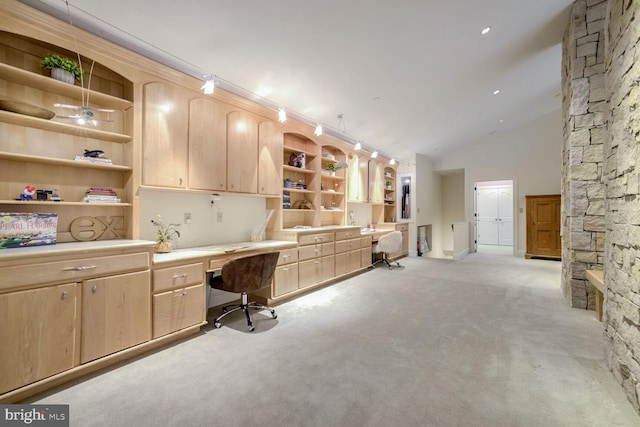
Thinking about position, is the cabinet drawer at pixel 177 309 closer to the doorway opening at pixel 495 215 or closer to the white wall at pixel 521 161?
the white wall at pixel 521 161

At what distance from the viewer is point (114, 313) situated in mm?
2223

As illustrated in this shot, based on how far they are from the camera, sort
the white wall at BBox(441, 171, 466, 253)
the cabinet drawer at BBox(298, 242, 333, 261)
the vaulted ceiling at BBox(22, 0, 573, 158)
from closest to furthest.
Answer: the vaulted ceiling at BBox(22, 0, 573, 158), the cabinet drawer at BBox(298, 242, 333, 261), the white wall at BBox(441, 171, 466, 253)

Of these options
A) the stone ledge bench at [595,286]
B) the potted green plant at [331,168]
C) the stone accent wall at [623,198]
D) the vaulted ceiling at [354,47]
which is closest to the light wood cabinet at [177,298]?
the vaulted ceiling at [354,47]

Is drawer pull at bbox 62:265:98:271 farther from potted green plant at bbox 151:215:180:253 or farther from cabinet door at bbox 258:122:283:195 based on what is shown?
cabinet door at bbox 258:122:283:195

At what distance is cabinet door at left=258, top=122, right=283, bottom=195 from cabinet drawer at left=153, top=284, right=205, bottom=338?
1603 millimetres

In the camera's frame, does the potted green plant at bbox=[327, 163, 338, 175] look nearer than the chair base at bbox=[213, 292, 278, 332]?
No

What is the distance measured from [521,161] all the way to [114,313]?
31.1 ft

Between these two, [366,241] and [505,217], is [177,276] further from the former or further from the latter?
[505,217]

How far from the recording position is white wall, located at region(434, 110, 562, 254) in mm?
7520

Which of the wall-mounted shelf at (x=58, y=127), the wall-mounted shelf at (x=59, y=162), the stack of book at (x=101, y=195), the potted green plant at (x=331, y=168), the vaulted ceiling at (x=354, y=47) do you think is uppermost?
the vaulted ceiling at (x=354, y=47)

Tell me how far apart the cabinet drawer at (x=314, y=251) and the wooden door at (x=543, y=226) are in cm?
599

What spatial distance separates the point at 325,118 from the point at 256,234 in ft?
7.68

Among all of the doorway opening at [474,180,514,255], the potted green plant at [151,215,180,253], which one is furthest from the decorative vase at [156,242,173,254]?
the doorway opening at [474,180,514,255]

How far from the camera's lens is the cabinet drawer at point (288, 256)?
3.79m
